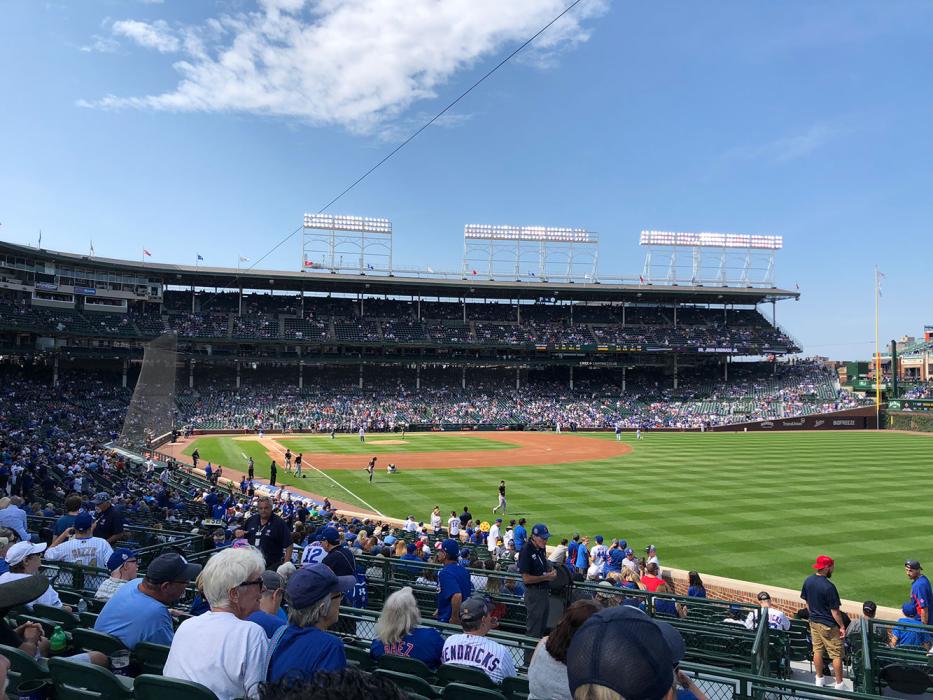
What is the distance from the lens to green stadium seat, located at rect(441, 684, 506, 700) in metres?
3.89

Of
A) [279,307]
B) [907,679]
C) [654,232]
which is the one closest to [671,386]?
[654,232]

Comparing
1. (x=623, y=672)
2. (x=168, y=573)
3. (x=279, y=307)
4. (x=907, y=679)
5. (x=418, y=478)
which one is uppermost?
(x=279, y=307)

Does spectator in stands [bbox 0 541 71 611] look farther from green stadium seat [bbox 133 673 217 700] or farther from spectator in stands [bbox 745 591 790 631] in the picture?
spectator in stands [bbox 745 591 790 631]

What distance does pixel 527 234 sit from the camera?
7731 centimetres

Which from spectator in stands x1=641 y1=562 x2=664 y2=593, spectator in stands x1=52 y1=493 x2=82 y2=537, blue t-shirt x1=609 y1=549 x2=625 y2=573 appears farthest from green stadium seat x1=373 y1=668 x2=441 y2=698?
blue t-shirt x1=609 y1=549 x2=625 y2=573

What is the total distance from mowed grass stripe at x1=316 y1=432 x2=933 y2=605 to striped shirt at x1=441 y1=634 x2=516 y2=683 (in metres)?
14.4

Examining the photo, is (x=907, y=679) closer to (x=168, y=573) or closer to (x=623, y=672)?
(x=623, y=672)

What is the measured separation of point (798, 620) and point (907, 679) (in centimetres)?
498

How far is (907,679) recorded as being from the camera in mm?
6027

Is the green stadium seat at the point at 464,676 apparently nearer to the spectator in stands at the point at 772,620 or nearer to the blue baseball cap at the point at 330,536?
the blue baseball cap at the point at 330,536

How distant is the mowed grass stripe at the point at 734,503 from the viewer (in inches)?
704

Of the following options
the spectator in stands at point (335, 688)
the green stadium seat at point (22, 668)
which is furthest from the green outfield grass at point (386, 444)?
the spectator in stands at point (335, 688)

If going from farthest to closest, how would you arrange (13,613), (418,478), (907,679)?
1. (418,478)
2. (907,679)
3. (13,613)

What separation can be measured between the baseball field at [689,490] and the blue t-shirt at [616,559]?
4.07 m
